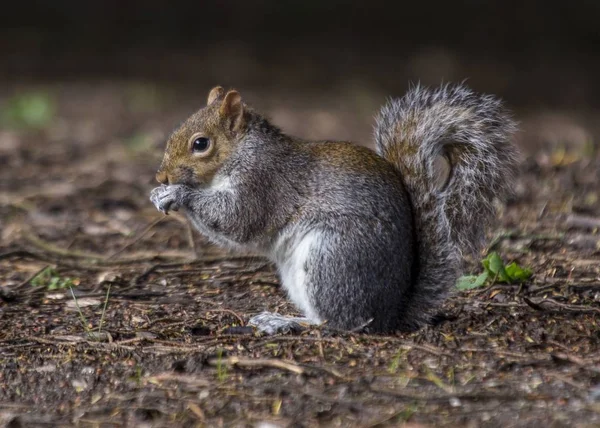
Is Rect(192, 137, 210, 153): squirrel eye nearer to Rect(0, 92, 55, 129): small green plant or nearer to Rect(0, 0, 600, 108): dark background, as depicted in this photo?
Rect(0, 92, 55, 129): small green plant

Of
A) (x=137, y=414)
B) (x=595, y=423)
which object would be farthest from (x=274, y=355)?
(x=595, y=423)

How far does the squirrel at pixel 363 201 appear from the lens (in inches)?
138

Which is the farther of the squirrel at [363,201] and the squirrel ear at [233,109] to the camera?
the squirrel ear at [233,109]

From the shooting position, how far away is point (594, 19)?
400 inches

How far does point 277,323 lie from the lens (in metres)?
3.57

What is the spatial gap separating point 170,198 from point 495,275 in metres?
1.36

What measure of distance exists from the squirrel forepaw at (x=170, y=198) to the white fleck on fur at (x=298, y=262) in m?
→ 0.42

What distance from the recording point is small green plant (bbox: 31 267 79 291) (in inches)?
172

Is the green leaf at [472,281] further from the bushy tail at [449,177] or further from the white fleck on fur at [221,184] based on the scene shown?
the white fleck on fur at [221,184]

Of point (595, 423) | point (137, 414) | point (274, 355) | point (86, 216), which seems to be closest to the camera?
point (595, 423)

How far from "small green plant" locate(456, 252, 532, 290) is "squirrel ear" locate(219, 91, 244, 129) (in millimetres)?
1103

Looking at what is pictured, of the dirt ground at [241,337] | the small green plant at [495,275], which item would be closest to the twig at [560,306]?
the dirt ground at [241,337]

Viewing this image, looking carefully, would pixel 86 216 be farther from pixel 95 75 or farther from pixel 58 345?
pixel 95 75

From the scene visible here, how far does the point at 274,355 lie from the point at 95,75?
822 cm
